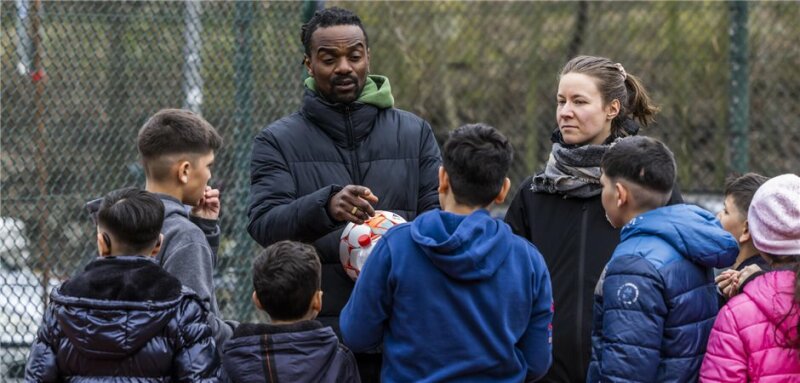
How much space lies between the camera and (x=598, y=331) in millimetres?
3305

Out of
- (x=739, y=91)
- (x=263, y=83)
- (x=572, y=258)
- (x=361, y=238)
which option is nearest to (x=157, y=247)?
(x=361, y=238)

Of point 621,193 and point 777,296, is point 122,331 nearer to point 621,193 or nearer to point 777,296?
point 621,193

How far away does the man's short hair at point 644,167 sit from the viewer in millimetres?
3346

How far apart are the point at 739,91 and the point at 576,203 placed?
4520 millimetres

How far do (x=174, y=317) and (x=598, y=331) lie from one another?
126 centimetres

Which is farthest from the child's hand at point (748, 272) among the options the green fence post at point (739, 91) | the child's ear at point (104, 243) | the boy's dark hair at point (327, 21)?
the green fence post at point (739, 91)

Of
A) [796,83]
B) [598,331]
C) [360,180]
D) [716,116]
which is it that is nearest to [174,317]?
[360,180]

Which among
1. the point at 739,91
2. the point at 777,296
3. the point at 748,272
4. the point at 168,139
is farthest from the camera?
the point at 739,91

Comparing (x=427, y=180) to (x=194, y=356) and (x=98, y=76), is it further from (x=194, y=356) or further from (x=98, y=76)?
(x=98, y=76)

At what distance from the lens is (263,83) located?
6.23 meters

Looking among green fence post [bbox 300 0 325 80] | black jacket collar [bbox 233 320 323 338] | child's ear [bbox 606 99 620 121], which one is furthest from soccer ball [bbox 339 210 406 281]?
green fence post [bbox 300 0 325 80]

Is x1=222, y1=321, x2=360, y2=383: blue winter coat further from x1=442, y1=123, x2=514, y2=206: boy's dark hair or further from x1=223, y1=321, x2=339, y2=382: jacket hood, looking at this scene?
x1=442, y1=123, x2=514, y2=206: boy's dark hair

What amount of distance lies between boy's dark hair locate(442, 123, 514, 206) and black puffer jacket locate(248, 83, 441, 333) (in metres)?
0.61

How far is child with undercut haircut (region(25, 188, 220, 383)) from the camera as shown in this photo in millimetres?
3146
